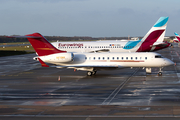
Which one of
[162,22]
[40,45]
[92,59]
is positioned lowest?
[92,59]

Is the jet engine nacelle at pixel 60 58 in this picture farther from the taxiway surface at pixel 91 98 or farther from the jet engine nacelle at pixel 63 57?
the taxiway surface at pixel 91 98

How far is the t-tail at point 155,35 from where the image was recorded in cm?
5012

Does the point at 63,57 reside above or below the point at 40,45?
below

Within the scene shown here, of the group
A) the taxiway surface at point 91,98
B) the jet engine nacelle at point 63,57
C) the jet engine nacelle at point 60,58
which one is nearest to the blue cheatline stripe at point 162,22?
the taxiway surface at point 91,98

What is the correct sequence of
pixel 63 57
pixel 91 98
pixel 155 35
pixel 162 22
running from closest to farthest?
1. pixel 91 98
2. pixel 63 57
3. pixel 162 22
4. pixel 155 35

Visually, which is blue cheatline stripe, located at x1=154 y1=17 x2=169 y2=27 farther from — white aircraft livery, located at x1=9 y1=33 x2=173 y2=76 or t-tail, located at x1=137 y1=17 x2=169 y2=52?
white aircraft livery, located at x1=9 y1=33 x2=173 y2=76

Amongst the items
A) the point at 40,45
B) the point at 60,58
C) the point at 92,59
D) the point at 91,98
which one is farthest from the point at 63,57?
the point at 91,98

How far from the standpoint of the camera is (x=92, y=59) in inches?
1193

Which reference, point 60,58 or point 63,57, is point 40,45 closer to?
point 60,58

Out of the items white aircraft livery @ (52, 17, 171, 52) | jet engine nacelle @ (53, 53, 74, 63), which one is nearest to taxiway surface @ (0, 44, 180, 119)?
jet engine nacelle @ (53, 53, 74, 63)

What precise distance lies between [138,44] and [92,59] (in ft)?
73.6

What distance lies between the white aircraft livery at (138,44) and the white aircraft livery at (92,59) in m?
20.8

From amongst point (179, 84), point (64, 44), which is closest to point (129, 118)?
point (179, 84)

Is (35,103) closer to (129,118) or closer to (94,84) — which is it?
(129,118)
